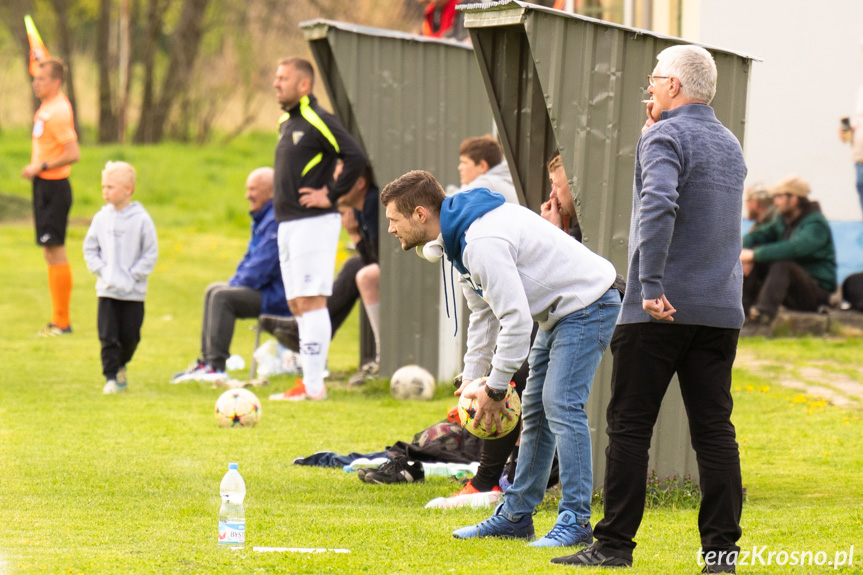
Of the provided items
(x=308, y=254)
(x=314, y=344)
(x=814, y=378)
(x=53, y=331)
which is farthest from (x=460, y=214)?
(x=53, y=331)

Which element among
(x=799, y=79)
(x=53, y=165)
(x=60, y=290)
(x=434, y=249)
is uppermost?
(x=799, y=79)

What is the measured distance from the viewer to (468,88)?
1030cm

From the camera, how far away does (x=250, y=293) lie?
10.6 m

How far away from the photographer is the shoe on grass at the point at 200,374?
10.3 m

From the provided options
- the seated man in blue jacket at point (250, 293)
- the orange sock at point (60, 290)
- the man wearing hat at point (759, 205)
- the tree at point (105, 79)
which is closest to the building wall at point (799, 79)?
the man wearing hat at point (759, 205)

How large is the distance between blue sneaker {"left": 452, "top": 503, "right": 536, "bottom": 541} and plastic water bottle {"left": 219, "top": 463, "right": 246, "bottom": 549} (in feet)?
3.00

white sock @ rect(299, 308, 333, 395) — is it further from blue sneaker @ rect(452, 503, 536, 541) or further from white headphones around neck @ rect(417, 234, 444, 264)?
white headphones around neck @ rect(417, 234, 444, 264)

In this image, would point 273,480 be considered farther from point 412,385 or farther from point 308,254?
point 412,385

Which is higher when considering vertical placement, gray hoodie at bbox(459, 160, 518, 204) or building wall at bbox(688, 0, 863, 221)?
building wall at bbox(688, 0, 863, 221)

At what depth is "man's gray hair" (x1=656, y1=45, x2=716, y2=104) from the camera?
452 centimetres

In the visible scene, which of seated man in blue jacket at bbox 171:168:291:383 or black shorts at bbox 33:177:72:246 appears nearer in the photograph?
seated man in blue jacket at bbox 171:168:291:383

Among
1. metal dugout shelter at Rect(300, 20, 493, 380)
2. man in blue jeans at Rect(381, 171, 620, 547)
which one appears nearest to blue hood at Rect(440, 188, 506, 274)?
man in blue jeans at Rect(381, 171, 620, 547)

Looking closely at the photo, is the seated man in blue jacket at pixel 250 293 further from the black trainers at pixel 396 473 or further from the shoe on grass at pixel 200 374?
the black trainers at pixel 396 473

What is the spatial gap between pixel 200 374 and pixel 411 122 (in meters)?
2.85
